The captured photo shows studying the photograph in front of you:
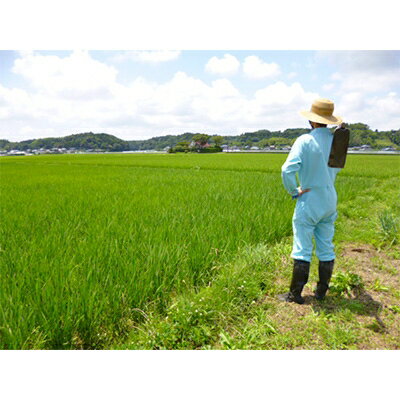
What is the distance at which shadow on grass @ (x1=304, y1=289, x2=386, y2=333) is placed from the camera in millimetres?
2088

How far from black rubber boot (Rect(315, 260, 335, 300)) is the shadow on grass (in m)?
0.05

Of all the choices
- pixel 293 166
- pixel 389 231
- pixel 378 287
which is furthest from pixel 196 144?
pixel 293 166

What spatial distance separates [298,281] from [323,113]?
1.25 m

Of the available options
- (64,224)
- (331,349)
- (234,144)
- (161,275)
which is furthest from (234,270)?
(234,144)

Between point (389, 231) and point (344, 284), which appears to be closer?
point (344, 284)

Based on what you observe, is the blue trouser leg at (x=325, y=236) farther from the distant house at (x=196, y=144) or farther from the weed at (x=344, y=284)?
the distant house at (x=196, y=144)

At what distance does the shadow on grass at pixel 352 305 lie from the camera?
2.09 meters

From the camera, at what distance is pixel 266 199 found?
5.09m

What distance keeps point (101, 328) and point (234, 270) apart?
1.10 m

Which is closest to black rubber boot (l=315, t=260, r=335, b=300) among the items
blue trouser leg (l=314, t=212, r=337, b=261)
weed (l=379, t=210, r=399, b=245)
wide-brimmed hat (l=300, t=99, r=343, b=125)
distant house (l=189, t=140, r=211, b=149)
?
blue trouser leg (l=314, t=212, r=337, b=261)

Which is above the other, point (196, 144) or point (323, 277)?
point (323, 277)

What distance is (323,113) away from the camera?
2.04 metres

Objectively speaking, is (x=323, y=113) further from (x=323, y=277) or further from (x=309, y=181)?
(x=323, y=277)

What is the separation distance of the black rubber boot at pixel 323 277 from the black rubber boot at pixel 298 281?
0.61ft
